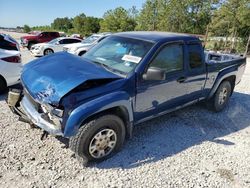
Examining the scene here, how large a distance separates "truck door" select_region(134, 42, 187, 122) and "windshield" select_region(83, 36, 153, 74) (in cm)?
24

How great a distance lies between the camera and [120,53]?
4125 mm

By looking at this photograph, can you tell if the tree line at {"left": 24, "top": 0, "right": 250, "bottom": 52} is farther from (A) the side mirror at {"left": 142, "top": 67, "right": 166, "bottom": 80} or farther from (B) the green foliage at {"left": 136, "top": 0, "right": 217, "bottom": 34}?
(A) the side mirror at {"left": 142, "top": 67, "right": 166, "bottom": 80}

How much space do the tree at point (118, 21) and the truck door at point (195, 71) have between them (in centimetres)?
3402

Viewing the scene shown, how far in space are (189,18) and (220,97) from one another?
26.4 metres

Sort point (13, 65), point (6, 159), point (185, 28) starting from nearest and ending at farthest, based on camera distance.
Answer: point (6, 159) < point (13, 65) < point (185, 28)

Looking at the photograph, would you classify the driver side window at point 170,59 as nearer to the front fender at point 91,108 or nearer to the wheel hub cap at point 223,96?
the front fender at point 91,108

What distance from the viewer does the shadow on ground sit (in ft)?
12.5

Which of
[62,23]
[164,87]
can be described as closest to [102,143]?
[164,87]

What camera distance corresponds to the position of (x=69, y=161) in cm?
355

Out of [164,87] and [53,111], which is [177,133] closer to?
[164,87]

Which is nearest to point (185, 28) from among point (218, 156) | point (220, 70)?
point (220, 70)

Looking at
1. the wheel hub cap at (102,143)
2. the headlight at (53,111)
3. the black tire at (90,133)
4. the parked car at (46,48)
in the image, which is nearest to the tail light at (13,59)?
the headlight at (53,111)

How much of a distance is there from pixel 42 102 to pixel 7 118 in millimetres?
1925

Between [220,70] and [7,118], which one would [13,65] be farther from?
[220,70]
